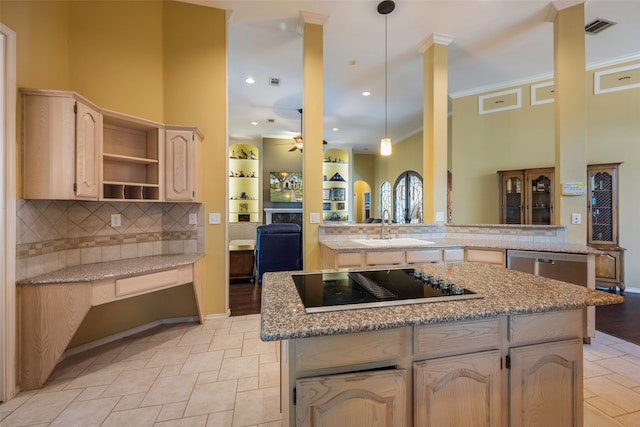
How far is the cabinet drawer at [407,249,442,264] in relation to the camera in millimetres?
2832

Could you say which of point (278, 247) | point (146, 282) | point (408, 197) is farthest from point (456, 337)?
point (408, 197)

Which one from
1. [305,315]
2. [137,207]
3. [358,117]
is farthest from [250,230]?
[305,315]

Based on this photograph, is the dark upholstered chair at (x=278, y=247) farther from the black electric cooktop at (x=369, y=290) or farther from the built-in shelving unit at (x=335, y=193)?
the built-in shelving unit at (x=335, y=193)

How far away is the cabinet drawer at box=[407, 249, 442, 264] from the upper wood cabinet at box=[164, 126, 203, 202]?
231 cm

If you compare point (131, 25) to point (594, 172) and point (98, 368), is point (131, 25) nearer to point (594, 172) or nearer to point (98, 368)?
point (98, 368)

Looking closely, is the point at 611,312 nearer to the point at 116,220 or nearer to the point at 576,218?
the point at 576,218

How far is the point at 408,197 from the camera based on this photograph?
314 inches

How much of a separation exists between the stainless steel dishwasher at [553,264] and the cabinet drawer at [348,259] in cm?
147

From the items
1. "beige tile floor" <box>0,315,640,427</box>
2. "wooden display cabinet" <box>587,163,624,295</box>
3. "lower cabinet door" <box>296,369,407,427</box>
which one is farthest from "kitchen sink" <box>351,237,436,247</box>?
"wooden display cabinet" <box>587,163,624,295</box>

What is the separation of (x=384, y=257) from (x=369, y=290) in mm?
1598

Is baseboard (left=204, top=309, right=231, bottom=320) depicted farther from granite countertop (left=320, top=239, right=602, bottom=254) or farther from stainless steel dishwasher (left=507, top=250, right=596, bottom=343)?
stainless steel dishwasher (left=507, top=250, right=596, bottom=343)

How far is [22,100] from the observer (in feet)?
6.30

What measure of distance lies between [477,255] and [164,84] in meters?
3.76

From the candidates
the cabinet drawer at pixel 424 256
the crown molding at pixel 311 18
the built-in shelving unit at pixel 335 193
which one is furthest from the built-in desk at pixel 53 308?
the built-in shelving unit at pixel 335 193
